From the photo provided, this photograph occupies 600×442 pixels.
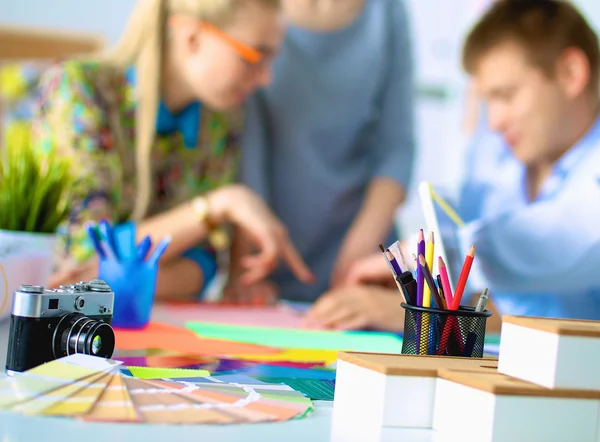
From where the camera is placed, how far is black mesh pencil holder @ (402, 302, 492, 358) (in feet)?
1.87

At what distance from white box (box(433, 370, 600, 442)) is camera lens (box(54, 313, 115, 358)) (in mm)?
265

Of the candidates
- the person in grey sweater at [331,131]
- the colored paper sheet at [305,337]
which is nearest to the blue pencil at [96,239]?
the colored paper sheet at [305,337]

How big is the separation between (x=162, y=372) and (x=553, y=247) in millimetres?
638

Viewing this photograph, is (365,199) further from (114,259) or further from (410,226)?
(410,226)

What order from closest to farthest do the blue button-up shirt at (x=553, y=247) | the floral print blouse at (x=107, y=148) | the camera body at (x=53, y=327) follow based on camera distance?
the camera body at (x=53, y=327) → the blue button-up shirt at (x=553, y=247) → the floral print blouse at (x=107, y=148)

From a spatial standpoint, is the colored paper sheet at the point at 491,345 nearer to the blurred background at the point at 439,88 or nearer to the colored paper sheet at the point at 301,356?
the colored paper sheet at the point at 301,356

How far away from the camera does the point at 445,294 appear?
0.58 meters

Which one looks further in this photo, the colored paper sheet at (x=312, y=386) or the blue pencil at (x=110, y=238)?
the blue pencil at (x=110, y=238)

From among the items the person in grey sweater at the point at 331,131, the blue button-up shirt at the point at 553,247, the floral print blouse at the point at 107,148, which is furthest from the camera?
the person in grey sweater at the point at 331,131

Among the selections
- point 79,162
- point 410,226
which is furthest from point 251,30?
point 410,226

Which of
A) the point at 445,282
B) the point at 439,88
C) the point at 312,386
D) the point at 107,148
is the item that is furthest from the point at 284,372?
the point at 439,88

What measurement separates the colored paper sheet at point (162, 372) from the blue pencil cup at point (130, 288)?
10.0 inches

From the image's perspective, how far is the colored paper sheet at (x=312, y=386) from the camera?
0.54 meters

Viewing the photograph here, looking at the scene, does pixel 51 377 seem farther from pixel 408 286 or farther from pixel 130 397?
pixel 408 286
